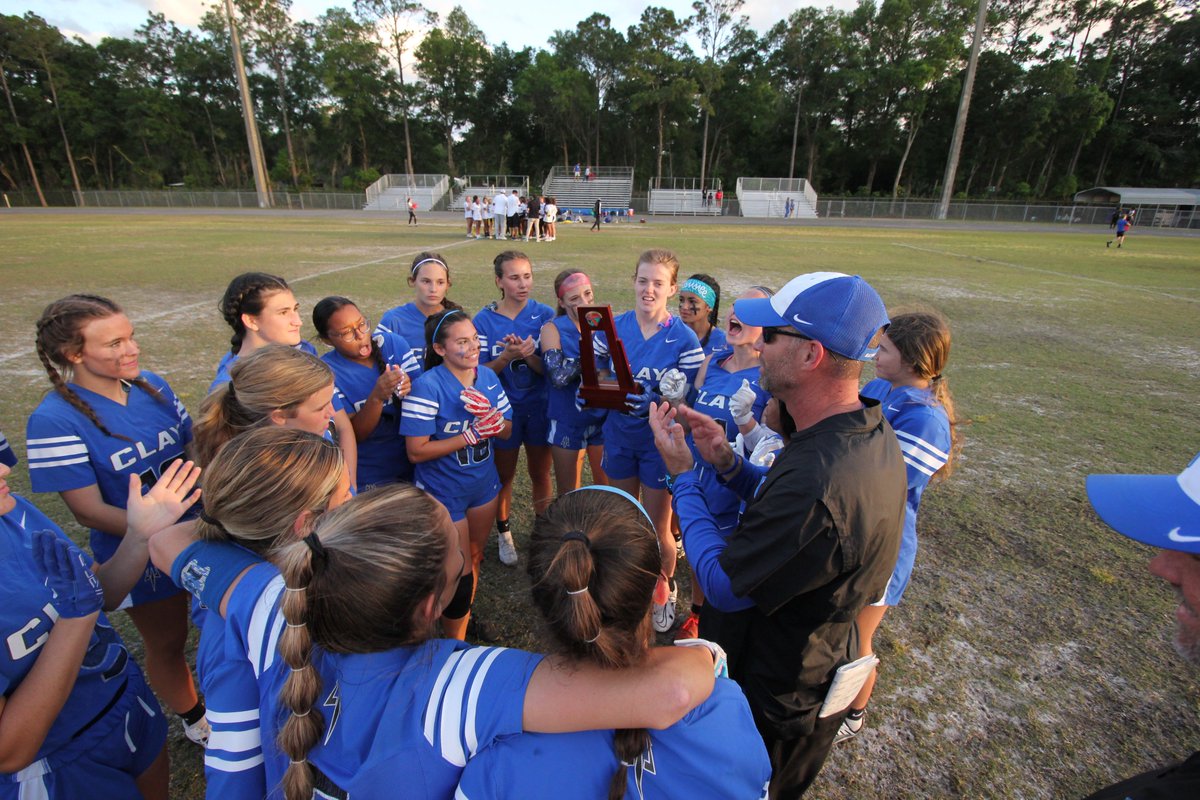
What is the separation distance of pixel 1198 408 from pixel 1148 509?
838cm

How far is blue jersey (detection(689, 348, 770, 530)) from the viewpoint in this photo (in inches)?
106

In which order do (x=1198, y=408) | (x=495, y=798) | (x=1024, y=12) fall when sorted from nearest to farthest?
(x=495, y=798)
(x=1198, y=408)
(x=1024, y=12)

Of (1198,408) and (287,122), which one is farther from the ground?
(287,122)

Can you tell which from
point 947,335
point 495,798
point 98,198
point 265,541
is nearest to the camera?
point 495,798

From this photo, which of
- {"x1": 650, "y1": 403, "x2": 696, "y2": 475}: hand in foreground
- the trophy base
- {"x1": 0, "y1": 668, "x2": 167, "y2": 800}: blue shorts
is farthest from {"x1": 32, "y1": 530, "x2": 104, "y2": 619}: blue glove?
the trophy base

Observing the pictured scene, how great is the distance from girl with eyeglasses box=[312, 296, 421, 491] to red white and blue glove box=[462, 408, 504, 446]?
474mm

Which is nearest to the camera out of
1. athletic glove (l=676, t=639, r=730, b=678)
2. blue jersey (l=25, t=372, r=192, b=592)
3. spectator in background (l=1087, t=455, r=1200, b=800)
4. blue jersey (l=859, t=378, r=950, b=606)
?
spectator in background (l=1087, t=455, r=1200, b=800)

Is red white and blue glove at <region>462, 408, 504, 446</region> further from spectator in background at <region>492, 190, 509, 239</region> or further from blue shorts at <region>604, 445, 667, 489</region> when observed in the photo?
spectator in background at <region>492, 190, 509, 239</region>

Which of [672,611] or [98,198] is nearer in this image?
[672,611]

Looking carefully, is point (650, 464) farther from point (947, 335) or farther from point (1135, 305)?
point (1135, 305)

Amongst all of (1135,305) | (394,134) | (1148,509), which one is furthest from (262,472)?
(394,134)

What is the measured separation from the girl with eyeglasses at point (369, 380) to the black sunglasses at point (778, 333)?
2224 mm

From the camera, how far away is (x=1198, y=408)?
6809mm

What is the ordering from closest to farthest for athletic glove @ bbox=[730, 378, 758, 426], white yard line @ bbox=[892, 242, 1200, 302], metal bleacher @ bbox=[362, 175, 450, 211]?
athletic glove @ bbox=[730, 378, 758, 426]
white yard line @ bbox=[892, 242, 1200, 302]
metal bleacher @ bbox=[362, 175, 450, 211]
